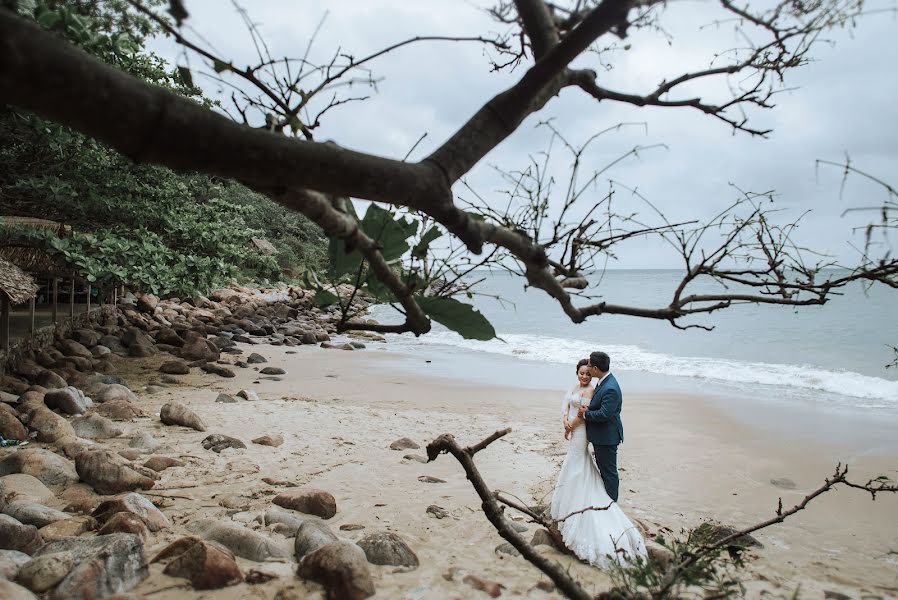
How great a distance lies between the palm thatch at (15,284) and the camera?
7258 mm

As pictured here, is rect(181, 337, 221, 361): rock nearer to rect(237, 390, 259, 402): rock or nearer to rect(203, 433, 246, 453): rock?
rect(237, 390, 259, 402): rock

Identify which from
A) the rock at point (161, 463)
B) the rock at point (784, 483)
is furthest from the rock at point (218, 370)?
the rock at point (784, 483)

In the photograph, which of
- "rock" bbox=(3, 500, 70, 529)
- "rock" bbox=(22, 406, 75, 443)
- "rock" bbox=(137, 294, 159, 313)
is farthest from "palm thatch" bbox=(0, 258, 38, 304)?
"rock" bbox=(137, 294, 159, 313)

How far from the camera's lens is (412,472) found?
6.35 metres

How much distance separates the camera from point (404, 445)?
7262 millimetres

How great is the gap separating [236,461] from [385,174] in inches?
214

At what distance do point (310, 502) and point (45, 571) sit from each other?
1.98 m

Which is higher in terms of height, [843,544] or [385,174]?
[385,174]

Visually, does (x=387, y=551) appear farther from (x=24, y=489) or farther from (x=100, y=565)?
(x=24, y=489)

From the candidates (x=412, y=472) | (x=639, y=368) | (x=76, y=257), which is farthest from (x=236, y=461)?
(x=639, y=368)

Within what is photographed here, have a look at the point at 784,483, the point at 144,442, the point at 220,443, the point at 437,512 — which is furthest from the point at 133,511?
the point at 784,483

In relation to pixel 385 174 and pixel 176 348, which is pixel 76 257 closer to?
pixel 176 348

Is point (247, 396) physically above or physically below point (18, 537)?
above

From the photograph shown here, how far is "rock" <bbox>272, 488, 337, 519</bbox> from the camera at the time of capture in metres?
4.81
